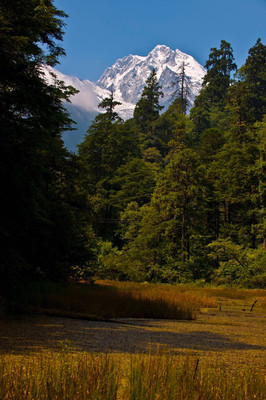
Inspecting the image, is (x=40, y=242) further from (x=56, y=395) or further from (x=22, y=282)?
(x=56, y=395)

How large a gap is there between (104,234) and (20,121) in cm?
3805

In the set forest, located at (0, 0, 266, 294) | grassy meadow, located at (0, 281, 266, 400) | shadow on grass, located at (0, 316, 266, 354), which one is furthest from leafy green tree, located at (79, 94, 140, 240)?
shadow on grass, located at (0, 316, 266, 354)


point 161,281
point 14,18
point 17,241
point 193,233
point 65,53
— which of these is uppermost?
point 65,53

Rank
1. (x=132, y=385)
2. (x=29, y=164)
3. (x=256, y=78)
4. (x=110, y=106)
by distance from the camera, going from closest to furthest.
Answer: (x=132, y=385) < (x=29, y=164) < (x=110, y=106) < (x=256, y=78)

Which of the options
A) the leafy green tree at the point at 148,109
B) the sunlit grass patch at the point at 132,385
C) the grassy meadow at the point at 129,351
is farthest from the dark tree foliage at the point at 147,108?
the sunlit grass patch at the point at 132,385

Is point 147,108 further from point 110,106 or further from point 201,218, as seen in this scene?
point 201,218

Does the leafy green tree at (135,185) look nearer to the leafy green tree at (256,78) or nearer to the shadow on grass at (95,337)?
the leafy green tree at (256,78)

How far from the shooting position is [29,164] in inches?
374

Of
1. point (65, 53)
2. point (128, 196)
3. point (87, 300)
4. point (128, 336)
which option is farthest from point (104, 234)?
point (128, 336)

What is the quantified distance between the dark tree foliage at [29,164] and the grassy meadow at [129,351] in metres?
1.19

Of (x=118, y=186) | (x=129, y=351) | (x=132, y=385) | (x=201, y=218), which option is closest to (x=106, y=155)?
(x=118, y=186)

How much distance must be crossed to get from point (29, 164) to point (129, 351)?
18.1 feet

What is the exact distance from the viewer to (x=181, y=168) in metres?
32.0

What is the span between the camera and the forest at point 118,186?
33.7 ft
